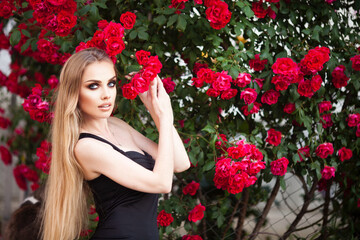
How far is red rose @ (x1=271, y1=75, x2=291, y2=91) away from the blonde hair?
2.63 ft

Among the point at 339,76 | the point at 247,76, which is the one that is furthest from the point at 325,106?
the point at 247,76

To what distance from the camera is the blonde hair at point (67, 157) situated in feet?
5.45

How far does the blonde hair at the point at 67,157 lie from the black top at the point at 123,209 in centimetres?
6

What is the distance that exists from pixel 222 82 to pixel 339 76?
0.72m

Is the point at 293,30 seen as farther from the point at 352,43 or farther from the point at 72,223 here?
the point at 72,223

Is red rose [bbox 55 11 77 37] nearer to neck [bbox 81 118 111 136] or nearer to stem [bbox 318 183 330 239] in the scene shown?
neck [bbox 81 118 111 136]

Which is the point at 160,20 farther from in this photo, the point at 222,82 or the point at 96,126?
the point at 96,126

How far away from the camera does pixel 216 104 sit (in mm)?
2250

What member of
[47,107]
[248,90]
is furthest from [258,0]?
[47,107]

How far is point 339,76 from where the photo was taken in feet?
7.68

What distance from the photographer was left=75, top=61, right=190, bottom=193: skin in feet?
5.22

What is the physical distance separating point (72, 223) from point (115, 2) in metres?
1.15

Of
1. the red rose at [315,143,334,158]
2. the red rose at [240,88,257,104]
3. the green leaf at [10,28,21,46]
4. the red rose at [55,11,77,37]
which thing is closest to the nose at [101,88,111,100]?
the red rose at [55,11,77,37]

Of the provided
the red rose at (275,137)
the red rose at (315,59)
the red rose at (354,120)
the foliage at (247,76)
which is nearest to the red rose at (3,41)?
the foliage at (247,76)
